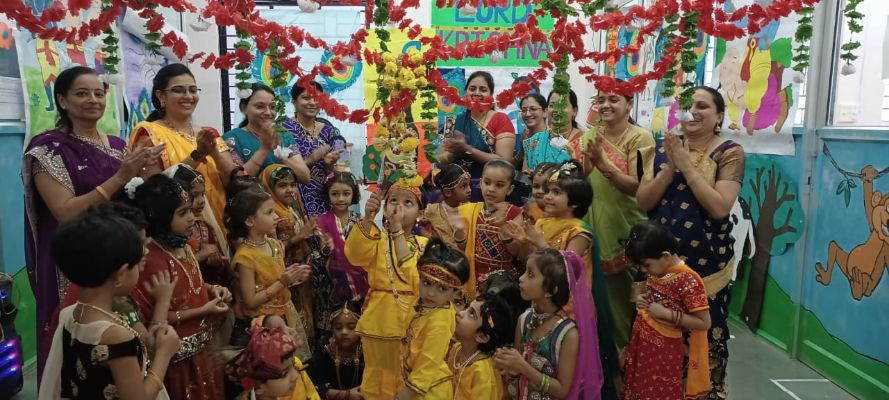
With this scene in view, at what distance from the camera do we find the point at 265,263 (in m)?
2.49

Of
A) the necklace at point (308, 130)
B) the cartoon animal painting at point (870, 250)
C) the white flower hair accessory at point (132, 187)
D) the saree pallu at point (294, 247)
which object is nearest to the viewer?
the white flower hair accessory at point (132, 187)

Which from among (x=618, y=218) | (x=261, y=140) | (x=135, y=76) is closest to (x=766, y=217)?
(x=618, y=218)

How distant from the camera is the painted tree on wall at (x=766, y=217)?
3883 mm

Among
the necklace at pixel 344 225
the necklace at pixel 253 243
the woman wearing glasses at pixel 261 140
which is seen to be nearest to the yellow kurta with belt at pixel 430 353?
the necklace at pixel 253 243

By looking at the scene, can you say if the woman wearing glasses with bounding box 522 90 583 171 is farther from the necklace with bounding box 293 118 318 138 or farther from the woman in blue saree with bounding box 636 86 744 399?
the necklace with bounding box 293 118 318 138

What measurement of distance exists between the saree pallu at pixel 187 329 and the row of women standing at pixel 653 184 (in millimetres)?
1485

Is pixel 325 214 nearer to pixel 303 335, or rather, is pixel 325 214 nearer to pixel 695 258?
pixel 303 335

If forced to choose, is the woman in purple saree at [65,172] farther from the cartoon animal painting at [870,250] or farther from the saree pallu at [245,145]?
the cartoon animal painting at [870,250]

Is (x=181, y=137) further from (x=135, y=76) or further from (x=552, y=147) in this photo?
(x=135, y=76)

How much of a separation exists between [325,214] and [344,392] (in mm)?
889

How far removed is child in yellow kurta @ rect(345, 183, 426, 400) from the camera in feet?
8.50

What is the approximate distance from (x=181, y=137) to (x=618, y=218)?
6.64 ft

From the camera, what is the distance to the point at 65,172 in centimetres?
224

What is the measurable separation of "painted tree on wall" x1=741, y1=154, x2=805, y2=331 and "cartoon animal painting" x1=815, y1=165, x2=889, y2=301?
1.55 feet
